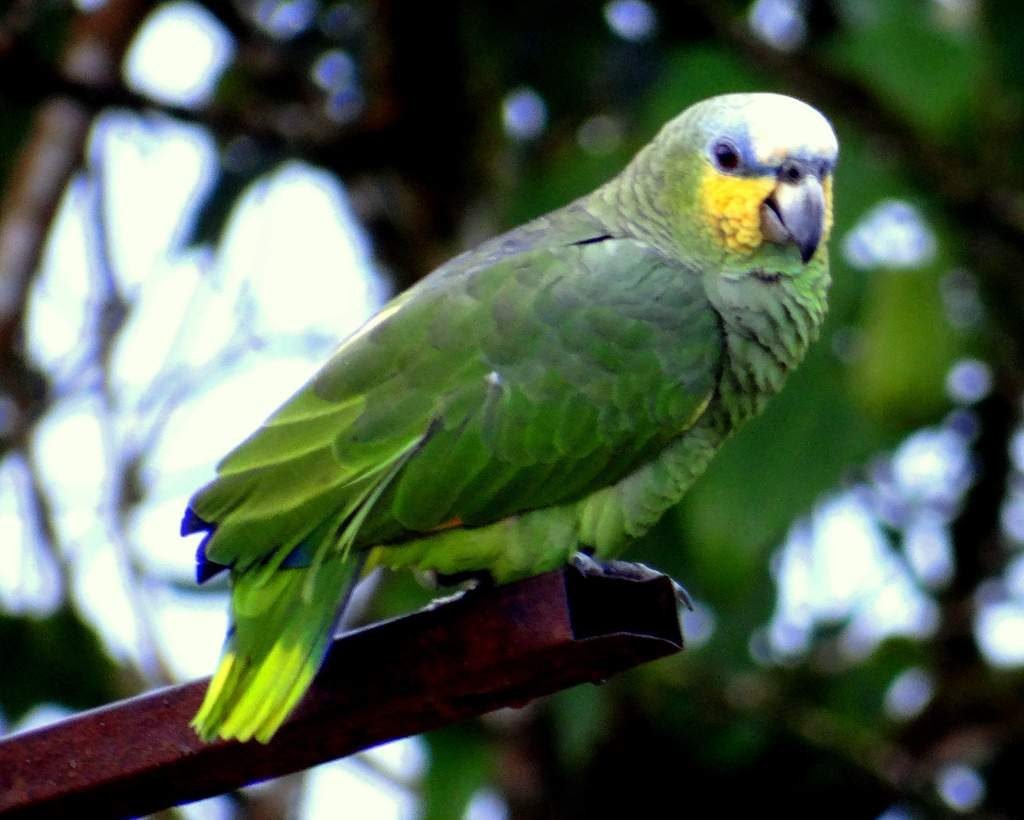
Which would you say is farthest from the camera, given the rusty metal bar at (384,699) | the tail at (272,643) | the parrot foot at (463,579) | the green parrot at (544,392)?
the parrot foot at (463,579)

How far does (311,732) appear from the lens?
5.28 ft

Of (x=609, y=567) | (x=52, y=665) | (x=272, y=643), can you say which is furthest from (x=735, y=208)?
(x=52, y=665)

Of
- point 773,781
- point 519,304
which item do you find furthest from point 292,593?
point 773,781

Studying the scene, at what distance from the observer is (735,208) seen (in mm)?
2195

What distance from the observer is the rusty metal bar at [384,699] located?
149 centimetres

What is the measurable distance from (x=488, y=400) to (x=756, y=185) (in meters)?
0.47

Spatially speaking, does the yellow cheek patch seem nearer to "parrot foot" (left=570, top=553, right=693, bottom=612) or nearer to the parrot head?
the parrot head

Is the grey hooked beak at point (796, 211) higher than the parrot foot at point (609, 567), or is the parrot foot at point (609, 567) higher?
the grey hooked beak at point (796, 211)

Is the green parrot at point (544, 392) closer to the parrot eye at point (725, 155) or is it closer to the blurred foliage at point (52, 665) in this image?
the parrot eye at point (725, 155)

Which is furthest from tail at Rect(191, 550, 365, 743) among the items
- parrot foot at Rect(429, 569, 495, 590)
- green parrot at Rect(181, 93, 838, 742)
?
parrot foot at Rect(429, 569, 495, 590)

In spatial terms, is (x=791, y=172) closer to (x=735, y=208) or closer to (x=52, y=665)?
(x=735, y=208)

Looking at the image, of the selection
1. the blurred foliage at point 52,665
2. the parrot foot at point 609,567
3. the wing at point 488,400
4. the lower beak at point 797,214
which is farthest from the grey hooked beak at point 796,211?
the blurred foliage at point 52,665

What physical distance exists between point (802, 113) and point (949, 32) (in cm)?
129

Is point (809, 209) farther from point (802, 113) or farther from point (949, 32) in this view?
point (949, 32)
